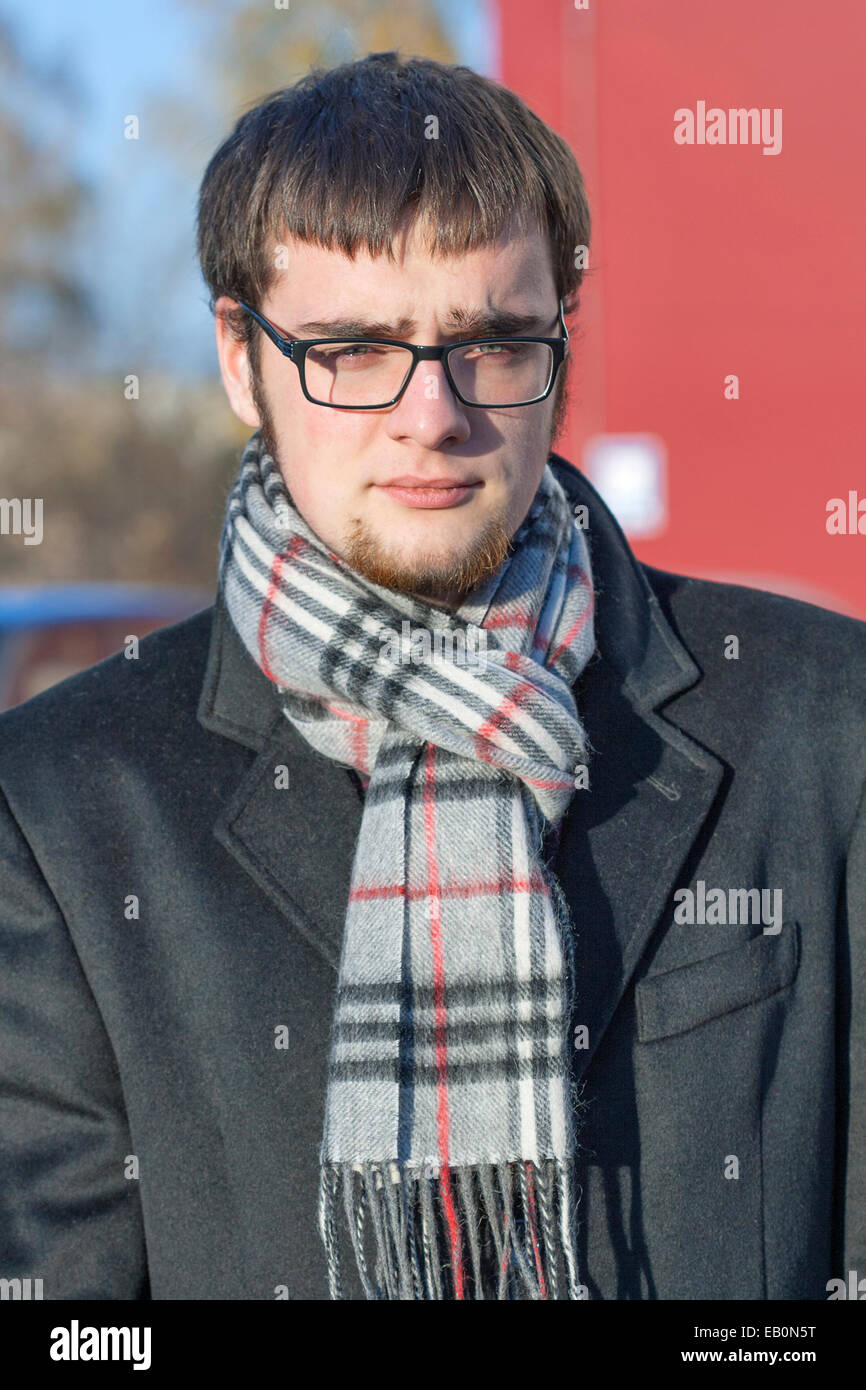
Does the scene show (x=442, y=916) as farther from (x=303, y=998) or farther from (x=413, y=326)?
(x=413, y=326)

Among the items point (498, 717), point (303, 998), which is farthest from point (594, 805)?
point (303, 998)

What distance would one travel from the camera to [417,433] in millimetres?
1912

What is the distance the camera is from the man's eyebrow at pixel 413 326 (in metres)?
1.94

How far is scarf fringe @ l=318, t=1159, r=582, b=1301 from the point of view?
1830 millimetres

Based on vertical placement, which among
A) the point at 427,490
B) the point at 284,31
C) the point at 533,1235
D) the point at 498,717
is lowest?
the point at 533,1235

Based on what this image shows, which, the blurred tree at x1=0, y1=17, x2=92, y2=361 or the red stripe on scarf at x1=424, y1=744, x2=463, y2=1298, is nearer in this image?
the red stripe on scarf at x1=424, y1=744, x2=463, y2=1298

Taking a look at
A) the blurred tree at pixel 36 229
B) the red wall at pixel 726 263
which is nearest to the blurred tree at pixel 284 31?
the blurred tree at pixel 36 229

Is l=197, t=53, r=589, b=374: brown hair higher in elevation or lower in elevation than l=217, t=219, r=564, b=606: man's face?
higher

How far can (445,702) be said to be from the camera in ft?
6.57

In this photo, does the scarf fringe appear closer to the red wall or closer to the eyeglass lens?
the eyeglass lens

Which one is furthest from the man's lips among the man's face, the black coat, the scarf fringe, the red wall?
the red wall

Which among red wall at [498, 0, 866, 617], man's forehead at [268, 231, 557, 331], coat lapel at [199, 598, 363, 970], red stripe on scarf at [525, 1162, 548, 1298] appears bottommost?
red stripe on scarf at [525, 1162, 548, 1298]

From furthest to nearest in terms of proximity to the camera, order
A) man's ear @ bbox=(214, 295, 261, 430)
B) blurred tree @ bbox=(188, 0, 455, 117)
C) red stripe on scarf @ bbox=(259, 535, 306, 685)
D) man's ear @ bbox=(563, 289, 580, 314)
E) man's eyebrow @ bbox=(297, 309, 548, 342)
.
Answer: blurred tree @ bbox=(188, 0, 455, 117) → man's ear @ bbox=(563, 289, 580, 314) → man's ear @ bbox=(214, 295, 261, 430) → red stripe on scarf @ bbox=(259, 535, 306, 685) → man's eyebrow @ bbox=(297, 309, 548, 342)

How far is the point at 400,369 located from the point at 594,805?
2.21 feet
